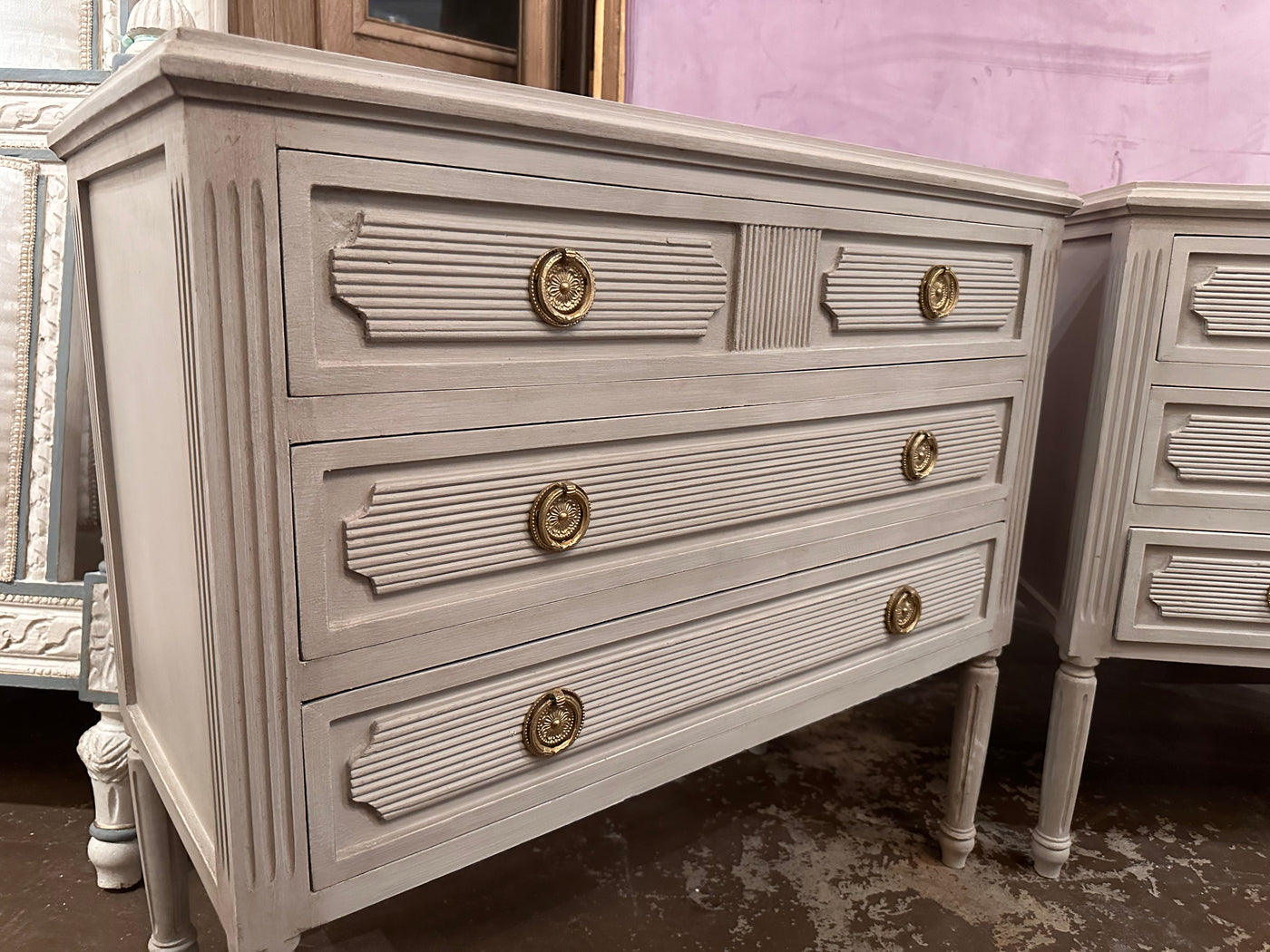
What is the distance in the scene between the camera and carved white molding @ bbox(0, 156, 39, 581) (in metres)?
1.27

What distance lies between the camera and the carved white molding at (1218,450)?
132 centimetres

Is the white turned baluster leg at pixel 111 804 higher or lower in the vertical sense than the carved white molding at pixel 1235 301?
lower

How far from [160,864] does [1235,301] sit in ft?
5.25

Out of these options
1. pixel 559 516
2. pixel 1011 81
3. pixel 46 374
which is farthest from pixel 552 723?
pixel 1011 81

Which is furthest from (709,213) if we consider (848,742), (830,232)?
(848,742)

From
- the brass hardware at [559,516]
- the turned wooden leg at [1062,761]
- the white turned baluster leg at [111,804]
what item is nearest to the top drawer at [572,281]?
the brass hardware at [559,516]

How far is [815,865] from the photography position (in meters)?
1.46

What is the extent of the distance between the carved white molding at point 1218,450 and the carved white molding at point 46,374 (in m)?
1.62

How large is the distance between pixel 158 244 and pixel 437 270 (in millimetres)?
221

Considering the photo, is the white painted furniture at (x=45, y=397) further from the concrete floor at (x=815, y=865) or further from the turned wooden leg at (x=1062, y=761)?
the turned wooden leg at (x=1062, y=761)

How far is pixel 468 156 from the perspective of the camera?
72 centimetres

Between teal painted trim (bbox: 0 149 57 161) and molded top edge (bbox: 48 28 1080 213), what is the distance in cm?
36

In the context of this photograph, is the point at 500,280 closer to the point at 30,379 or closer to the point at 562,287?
the point at 562,287

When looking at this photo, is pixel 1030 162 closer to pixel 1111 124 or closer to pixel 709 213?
pixel 1111 124
